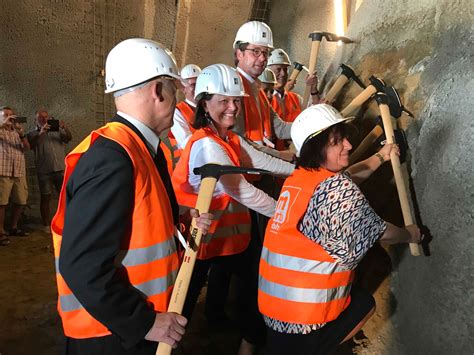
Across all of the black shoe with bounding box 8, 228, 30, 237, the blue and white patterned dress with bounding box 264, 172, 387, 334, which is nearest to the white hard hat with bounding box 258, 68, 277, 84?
the blue and white patterned dress with bounding box 264, 172, 387, 334

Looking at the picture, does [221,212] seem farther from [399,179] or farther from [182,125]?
[182,125]

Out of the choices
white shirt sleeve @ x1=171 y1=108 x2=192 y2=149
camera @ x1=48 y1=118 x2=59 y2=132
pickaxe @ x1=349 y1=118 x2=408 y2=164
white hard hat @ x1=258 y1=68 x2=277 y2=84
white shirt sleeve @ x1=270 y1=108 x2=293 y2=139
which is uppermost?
white hard hat @ x1=258 y1=68 x2=277 y2=84

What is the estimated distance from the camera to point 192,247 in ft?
6.18

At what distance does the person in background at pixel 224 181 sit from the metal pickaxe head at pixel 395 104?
83 cm

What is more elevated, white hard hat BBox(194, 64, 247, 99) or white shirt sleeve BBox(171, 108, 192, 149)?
white hard hat BBox(194, 64, 247, 99)

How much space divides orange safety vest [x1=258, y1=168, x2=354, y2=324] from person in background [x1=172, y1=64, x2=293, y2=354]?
529 millimetres

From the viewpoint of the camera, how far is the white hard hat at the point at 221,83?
2.72 m

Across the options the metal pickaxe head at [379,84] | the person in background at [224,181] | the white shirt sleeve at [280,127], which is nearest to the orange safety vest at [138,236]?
the person in background at [224,181]

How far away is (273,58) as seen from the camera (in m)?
5.40

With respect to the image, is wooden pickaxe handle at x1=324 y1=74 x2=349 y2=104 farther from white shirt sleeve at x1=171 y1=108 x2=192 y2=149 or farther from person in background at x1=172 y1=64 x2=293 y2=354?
white shirt sleeve at x1=171 y1=108 x2=192 y2=149

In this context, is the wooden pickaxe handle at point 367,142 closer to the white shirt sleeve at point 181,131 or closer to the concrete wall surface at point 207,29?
the white shirt sleeve at point 181,131

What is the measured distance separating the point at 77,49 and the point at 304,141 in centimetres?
624

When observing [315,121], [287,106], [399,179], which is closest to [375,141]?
[399,179]

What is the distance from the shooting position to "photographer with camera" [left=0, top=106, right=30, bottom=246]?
5855 millimetres
